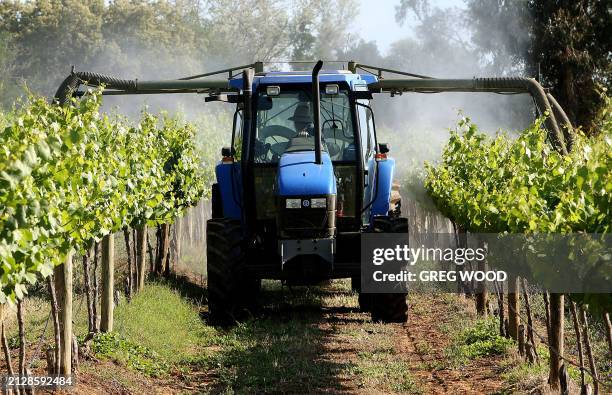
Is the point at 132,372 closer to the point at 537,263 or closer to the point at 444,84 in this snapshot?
the point at 537,263

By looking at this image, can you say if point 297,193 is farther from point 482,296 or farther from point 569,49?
point 569,49

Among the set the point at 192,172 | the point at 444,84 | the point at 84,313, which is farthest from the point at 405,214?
the point at 84,313

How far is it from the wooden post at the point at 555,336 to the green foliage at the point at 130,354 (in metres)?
3.59

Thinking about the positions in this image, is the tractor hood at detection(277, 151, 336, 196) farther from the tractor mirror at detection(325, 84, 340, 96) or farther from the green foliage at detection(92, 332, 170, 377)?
the green foliage at detection(92, 332, 170, 377)

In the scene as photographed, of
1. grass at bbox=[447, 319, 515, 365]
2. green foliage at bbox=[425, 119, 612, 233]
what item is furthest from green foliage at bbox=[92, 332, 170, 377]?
green foliage at bbox=[425, 119, 612, 233]

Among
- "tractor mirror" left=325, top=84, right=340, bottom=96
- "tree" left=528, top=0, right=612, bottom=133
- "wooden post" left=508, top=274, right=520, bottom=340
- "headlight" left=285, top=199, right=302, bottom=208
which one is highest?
"tree" left=528, top=0, right=612, bottom=133

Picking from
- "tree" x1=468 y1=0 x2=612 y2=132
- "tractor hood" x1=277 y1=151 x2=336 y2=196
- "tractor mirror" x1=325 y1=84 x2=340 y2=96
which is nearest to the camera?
"tractor hood" x1=277 y1=151 x2=336 y2=196

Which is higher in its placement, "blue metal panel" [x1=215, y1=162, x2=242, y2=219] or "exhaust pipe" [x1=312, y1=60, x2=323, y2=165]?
"exhaust pipe" [x1=312, y1=60, x2=323, y2=165]

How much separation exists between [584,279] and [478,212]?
413 cm

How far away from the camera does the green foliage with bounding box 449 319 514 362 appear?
10.7 meters

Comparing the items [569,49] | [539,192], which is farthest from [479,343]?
[569,49]

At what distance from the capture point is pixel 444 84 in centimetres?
1345

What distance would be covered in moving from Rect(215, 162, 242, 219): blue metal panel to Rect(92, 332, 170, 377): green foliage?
220cm

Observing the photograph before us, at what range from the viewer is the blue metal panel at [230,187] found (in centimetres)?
1201
